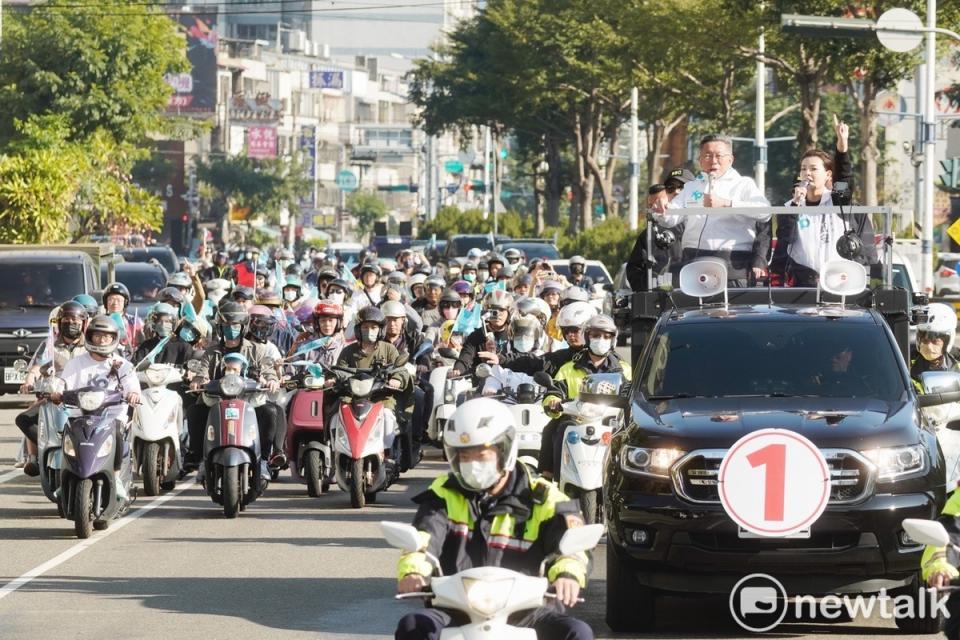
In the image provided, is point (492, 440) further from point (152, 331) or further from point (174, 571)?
point (152, 331)

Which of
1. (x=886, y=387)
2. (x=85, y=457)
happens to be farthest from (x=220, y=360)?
(x=886, y=387)

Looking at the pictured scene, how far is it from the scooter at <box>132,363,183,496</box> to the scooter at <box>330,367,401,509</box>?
4.50 feet

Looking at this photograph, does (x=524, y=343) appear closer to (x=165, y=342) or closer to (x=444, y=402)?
(x=444, y=402)

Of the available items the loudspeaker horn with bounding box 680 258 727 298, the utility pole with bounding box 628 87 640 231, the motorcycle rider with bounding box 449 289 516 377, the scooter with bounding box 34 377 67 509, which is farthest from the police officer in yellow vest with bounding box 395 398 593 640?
the utility pole with bounding box 628 87 640 231

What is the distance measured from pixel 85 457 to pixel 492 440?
7920mm

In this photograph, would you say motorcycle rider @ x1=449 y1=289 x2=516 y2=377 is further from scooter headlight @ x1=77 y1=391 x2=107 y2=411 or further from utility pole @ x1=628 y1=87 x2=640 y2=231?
utility pole @ x1=628 y1=87 x2=640 y2=231

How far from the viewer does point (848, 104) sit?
104 metres

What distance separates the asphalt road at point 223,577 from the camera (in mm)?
11391

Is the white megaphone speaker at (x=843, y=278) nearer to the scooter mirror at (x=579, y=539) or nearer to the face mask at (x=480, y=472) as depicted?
the face mask at (x=480, y=472)

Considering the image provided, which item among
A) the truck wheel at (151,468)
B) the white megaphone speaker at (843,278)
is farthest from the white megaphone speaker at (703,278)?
the truck wheel at (151,468)

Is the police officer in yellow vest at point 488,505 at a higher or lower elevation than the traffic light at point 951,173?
lower

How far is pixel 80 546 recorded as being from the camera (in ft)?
48.7

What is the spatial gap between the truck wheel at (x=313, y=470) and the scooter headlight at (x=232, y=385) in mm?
1212

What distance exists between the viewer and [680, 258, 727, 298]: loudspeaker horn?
12.7 metres
